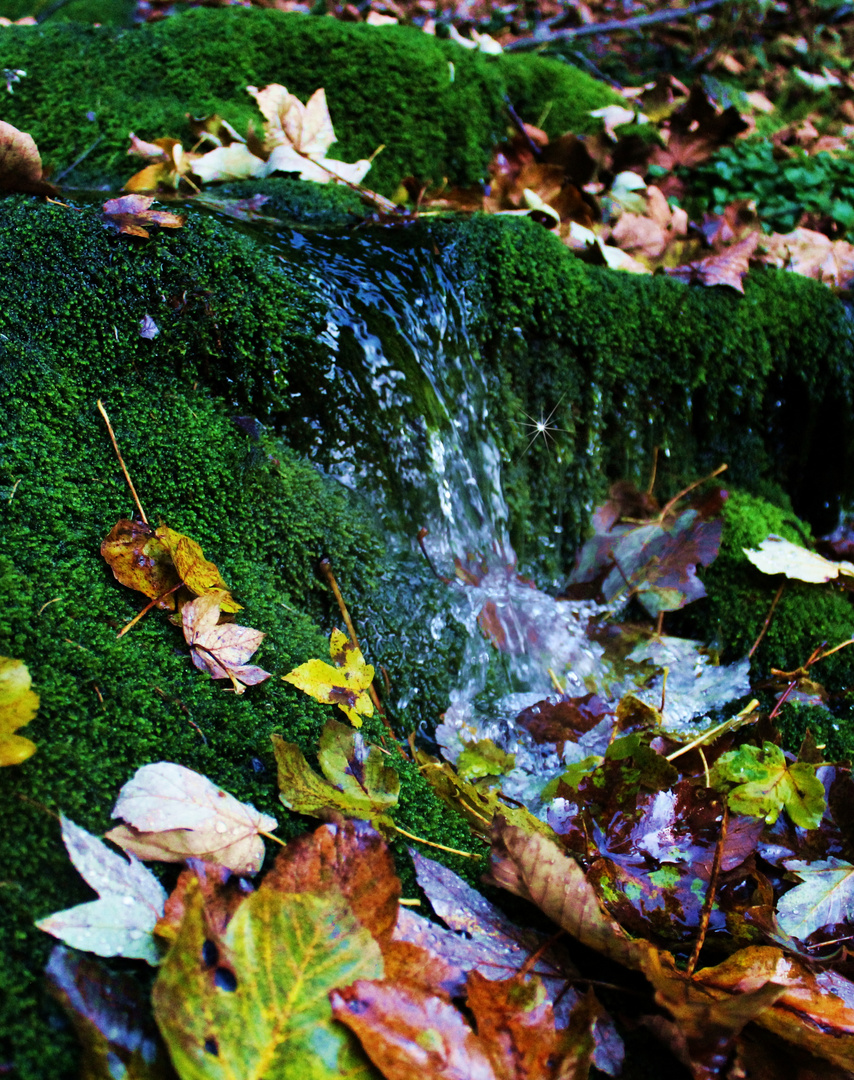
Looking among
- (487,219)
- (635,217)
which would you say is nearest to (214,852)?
(487,219)

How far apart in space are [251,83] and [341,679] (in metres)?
3.10

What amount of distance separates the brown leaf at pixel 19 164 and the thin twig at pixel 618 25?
4217 mm

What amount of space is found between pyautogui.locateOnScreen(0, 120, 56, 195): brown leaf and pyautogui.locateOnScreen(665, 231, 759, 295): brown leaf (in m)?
2.28

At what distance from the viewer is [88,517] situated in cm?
151

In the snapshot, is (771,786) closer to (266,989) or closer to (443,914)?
(443,914)

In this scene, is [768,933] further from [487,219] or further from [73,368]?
[487,219]

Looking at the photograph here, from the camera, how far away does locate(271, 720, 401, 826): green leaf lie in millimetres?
1186

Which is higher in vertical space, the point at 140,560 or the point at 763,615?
the point at 140,560

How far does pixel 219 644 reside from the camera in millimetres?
1425

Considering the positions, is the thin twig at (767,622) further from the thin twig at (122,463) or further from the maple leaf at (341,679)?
the thin twig at (122,463)

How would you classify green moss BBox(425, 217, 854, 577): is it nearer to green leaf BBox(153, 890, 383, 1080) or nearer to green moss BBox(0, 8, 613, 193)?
green moss BBox(0, 8, 613, 193)

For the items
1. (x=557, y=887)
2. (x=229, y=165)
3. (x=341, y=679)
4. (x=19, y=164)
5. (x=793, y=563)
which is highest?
(x=19, y=164)

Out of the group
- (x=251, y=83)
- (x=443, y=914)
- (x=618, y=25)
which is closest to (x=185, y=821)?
(x=443, y=914)

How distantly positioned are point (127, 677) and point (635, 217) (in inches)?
117
